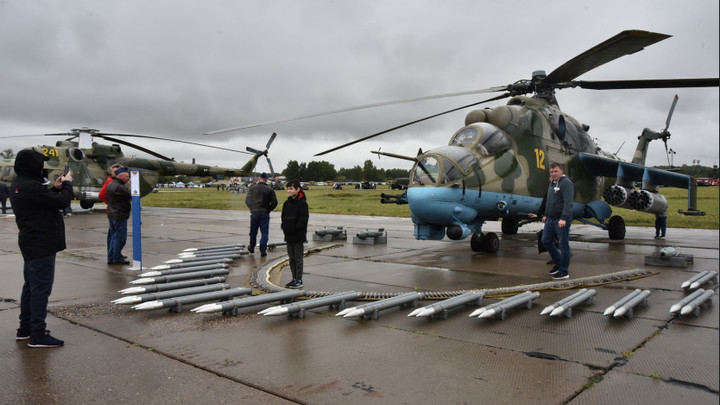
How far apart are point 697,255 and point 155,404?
12224mm

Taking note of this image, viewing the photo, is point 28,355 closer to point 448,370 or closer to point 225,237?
point 448,370

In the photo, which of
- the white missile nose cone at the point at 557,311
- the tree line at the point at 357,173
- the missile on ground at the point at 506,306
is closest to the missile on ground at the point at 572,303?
the white missile nose cone at the point at 557,311

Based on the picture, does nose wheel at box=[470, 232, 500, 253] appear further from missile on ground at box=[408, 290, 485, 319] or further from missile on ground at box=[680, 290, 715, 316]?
missile on ground at box=[680, 290, 715, 316]

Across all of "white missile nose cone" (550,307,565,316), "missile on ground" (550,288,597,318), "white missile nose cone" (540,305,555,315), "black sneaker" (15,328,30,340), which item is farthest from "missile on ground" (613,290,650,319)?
"black sneaker" (15,328,30,340)

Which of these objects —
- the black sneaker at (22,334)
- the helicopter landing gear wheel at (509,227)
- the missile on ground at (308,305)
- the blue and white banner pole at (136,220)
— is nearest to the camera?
the black sneaker at (22,334)

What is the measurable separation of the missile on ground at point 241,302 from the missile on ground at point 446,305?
174 cm

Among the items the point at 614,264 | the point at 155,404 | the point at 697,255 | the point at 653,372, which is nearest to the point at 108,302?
the point at 155,404

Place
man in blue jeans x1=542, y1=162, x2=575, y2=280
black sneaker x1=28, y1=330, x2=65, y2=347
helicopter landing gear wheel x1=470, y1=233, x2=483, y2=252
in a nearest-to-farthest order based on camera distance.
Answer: black sneaker x1=28, y1=330, x2=65, y2=347, man in blue jeans x1=542, y1=162, x2=575, y2=280, helicopter landing gear wheel x1=470, y1=233, x2=483, y2=252

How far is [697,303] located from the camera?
18.2 feet

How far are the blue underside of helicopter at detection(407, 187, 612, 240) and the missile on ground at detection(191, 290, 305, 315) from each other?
173 inches

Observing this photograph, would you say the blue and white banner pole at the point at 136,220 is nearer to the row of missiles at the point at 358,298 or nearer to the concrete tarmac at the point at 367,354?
the concrete tarmac at the point at 367,354

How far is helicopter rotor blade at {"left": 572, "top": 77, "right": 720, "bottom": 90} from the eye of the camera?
9.70 m

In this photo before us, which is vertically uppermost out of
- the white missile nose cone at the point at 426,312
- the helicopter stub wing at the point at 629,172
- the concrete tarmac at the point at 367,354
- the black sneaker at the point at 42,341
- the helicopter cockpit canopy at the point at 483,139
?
the helicopter cockpit canopy at the point at 483,139

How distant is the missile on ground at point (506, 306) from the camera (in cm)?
523
